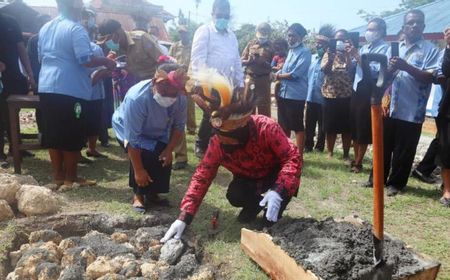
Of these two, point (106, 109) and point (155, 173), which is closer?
point (155, 173)

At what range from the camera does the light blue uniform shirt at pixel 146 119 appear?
3.70m

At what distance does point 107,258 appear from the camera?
2.93m

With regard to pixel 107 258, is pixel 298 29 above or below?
above

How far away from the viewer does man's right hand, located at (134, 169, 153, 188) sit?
3748mm

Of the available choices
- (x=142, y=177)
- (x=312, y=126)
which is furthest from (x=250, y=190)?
(x=312, y=126)

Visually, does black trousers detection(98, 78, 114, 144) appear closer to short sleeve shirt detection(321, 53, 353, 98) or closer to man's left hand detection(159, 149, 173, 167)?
man's left hand detection(159, 149, 173, 167)

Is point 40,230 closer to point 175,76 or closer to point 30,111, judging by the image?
point 175,76

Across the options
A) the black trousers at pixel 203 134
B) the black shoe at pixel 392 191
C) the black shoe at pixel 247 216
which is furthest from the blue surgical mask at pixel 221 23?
the black shoe at pixel 392 191

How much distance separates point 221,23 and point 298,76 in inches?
55.7

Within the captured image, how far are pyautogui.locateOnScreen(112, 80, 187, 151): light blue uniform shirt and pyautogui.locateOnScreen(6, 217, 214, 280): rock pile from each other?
2.74 feet

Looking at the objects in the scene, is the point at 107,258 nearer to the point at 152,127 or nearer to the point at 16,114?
the point at 152,127

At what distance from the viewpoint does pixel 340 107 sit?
616 centimetres

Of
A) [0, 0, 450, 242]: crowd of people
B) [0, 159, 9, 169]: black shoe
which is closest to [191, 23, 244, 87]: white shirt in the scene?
[0, 0, 450, 242]: crowd of people

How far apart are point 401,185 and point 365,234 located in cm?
244
